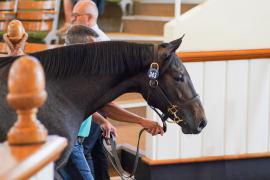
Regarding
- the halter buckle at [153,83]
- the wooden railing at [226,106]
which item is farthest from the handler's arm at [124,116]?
the wooden railing at [226,106]

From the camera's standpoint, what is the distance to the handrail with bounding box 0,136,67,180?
127cm

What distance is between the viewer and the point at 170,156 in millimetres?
4160

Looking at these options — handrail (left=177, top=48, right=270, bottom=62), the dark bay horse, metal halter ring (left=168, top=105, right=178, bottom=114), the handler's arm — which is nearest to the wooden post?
the dark bay horse

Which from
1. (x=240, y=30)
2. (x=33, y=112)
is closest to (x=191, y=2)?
(x=240, y=30)

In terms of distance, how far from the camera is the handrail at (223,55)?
4.03 meters

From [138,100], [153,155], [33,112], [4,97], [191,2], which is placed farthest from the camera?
[191,2]

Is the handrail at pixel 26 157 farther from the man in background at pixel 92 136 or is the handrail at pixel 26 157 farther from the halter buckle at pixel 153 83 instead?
the man in background at pixel 92 136

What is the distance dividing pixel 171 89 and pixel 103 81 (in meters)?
0.31

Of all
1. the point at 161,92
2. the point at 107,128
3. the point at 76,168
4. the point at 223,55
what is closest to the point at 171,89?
the point at 161,92

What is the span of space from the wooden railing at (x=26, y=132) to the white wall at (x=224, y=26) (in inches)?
105

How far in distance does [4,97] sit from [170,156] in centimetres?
205

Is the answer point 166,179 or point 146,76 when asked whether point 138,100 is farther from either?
point 146,76

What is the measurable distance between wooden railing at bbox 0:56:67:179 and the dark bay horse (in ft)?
2.90

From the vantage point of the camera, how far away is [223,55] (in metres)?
4.11
